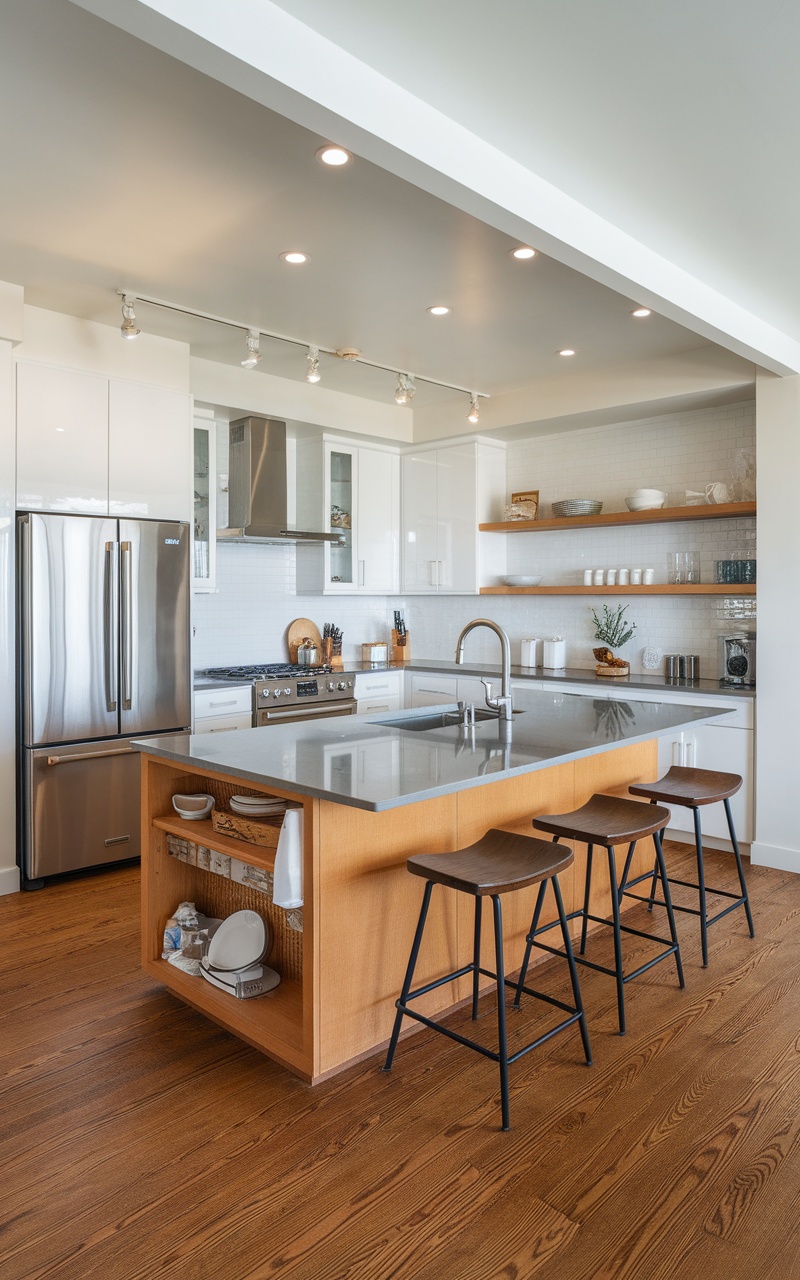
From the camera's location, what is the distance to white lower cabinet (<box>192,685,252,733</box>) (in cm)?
468

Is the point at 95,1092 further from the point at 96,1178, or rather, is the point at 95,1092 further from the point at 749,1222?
the point at 749,1222

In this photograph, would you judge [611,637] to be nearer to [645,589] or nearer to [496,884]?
[645,589]

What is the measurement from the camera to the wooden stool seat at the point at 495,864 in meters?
2.18

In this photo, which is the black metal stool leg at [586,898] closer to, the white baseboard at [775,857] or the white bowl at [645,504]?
the white baseboard at [775,857]

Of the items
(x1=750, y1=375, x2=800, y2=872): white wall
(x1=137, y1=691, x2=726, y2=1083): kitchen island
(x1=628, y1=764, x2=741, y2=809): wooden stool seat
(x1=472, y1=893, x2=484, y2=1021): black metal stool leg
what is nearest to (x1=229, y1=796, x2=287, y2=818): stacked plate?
(x1=137, y1=691, x2=726, y2=1083): kitchen island

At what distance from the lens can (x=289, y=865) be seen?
2264mm

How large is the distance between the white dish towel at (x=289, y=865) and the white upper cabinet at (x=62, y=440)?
8.24 feet

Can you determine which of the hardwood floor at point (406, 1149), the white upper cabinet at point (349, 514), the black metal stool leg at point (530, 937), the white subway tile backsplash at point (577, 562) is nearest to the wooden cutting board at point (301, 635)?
the white subway tile backsplash at point (577, 562)

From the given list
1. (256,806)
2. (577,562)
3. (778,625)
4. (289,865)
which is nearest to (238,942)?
(256,806)

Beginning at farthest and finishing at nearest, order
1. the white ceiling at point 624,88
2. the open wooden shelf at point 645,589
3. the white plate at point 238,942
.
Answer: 1. the open wooden shelf at point 645,589
2. the white plate at point 238,942
3. the white ceiling at point 624,88

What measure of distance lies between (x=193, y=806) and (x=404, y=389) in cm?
290

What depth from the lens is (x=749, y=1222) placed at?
1.83 metres

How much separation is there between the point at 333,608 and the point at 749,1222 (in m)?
4.95

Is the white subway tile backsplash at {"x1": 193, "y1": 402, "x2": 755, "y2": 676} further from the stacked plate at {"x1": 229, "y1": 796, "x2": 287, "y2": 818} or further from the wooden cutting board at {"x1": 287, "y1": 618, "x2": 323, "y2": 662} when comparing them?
the stacked plate at {"x1": 229, "y1": 796, "x2": 287, "y2": 818}
